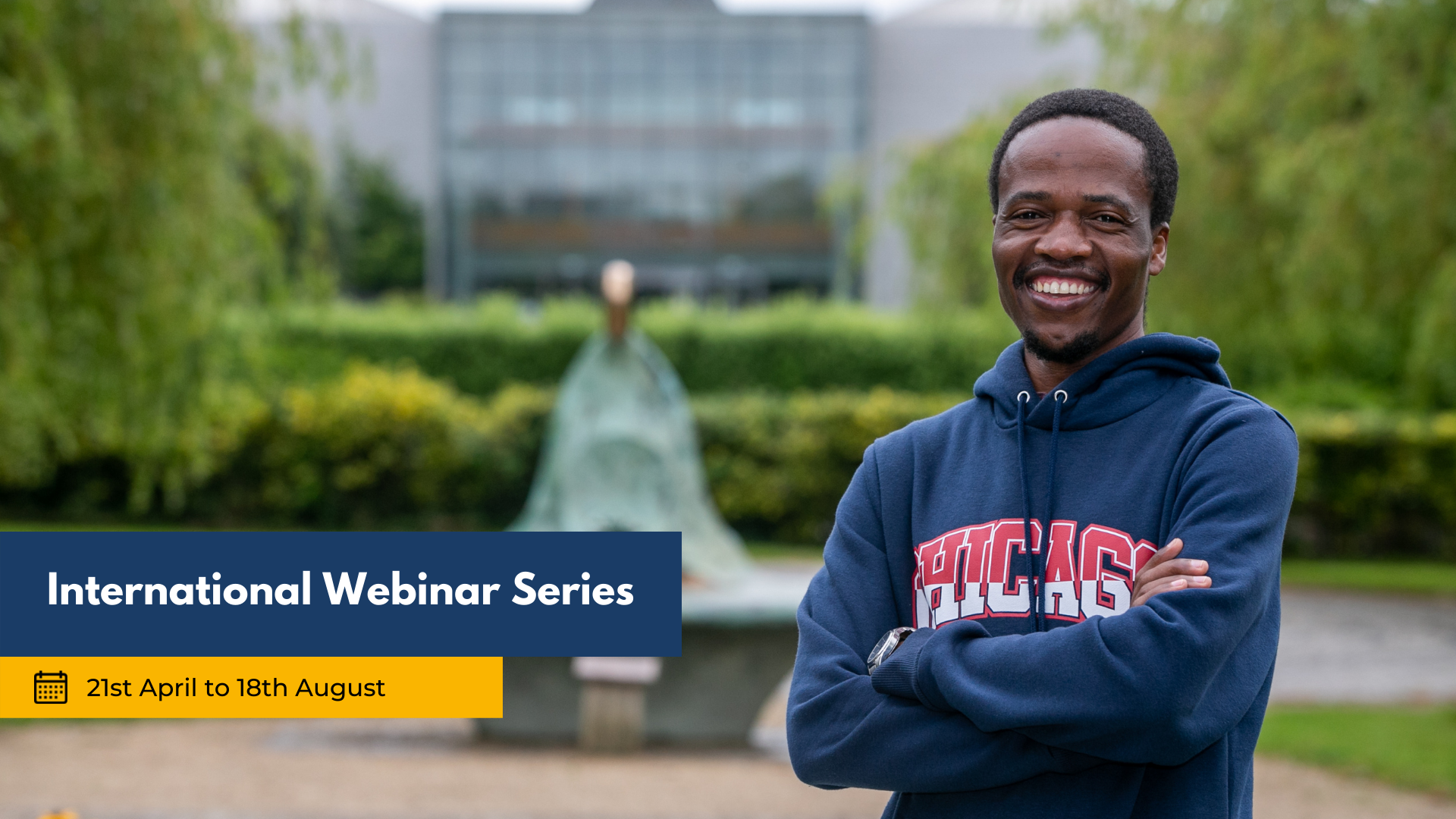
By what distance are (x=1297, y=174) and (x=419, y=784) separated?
6.12 meters

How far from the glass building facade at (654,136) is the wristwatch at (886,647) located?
106 feet

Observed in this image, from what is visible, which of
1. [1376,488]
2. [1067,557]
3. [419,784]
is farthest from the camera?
[1376,488]

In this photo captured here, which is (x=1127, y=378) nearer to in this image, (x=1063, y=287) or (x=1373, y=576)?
(x=1063, y=287)

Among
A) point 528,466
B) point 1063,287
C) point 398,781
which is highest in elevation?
point 1063,287

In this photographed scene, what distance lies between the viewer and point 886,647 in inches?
59.6

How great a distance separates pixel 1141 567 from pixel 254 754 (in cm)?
607

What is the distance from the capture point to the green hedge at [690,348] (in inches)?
699

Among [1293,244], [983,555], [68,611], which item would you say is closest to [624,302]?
[68,611]

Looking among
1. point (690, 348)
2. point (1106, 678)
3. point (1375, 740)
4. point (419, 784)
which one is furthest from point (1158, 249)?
point (690, 348)

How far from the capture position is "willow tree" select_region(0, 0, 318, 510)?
5.27 meters

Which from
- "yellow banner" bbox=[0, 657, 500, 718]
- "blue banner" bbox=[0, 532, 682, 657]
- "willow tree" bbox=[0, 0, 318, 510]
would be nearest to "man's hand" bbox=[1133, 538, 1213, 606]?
"blue banner" bbox=[0, 532, 682, 657]

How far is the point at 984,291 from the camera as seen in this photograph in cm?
1105

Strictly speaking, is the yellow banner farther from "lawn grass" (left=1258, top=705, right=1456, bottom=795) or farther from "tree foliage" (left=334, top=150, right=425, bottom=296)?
"tree foliage" (left=334, top=150, right=425, bottom=296)

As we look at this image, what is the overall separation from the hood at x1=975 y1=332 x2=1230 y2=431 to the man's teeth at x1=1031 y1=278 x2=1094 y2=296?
79 millimetres
